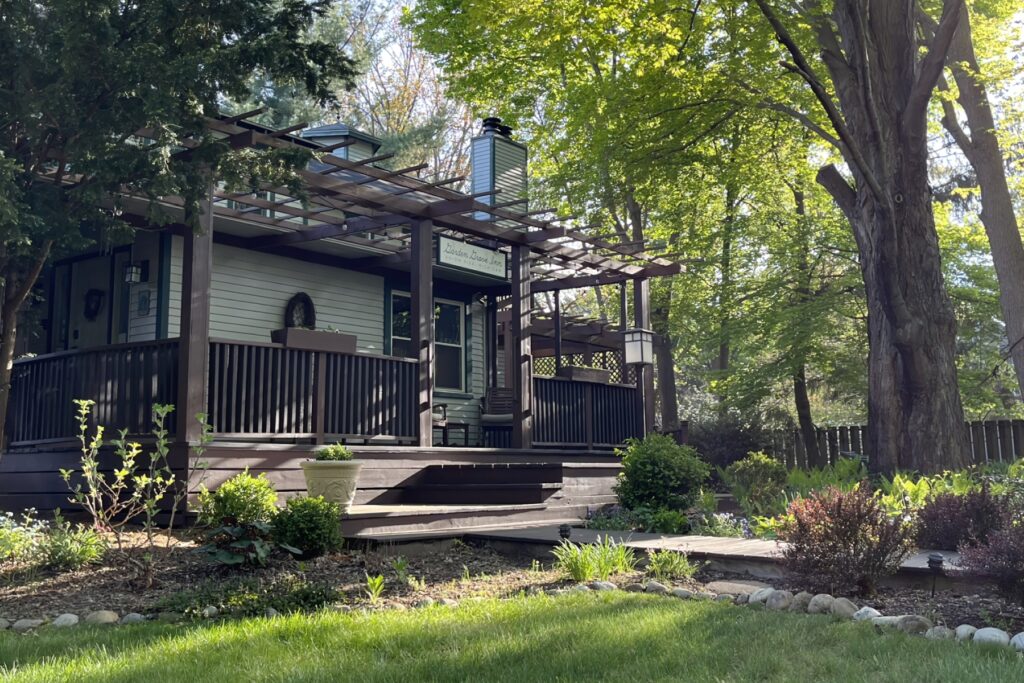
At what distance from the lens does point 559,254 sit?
43.5 ft

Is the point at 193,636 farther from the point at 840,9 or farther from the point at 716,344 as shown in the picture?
the point at 716,344

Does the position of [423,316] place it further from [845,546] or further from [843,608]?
[843,608]

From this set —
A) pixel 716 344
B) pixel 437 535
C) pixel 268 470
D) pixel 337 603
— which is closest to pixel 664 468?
pixel 437 535

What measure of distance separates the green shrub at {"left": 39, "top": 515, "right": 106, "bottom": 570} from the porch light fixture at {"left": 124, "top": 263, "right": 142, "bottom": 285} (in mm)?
5201

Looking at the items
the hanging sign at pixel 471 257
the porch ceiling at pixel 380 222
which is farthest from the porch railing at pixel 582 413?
the porch ceiling at pixel 380 222

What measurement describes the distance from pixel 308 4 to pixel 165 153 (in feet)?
6.23

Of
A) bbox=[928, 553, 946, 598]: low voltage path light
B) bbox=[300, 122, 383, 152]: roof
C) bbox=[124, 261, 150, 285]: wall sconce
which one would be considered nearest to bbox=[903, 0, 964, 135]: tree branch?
bbox=[928, 553, 946, 598]: low voltage path light

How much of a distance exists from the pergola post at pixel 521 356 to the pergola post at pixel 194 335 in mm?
4900

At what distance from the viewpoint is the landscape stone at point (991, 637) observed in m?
4.28

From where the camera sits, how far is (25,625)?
509 cm

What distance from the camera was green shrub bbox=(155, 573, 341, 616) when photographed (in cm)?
530

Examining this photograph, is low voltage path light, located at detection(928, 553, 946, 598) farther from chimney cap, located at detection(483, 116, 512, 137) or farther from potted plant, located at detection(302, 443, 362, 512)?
chimney cap, located at detection(483, 116, 512, 137)

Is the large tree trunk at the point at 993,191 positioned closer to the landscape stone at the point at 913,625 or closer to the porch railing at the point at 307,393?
the porch railing at the point at 307,393

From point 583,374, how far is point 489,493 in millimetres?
5323
